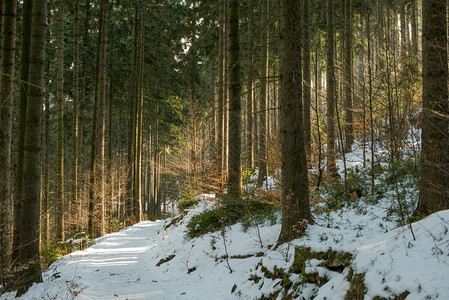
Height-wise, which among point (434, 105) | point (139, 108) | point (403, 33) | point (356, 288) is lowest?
point (356, 288)

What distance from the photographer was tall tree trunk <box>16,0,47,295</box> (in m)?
6.07

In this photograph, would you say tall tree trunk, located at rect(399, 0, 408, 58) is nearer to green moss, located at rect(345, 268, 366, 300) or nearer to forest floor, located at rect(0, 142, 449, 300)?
forest floor, located at rect(0, 142, 449, 300)

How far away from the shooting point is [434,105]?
4.37 metres

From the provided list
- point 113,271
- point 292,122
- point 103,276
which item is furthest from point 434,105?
point 113,271

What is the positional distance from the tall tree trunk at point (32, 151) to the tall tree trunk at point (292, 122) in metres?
4.89

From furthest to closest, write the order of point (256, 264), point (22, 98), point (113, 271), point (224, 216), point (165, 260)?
point (224, 216) → point (165, 260) → point (113, 271) → point (22, 98) → point (256, 264)

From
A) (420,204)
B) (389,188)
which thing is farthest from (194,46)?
(420,204)

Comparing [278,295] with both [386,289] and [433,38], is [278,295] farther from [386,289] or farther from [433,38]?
[433,38]

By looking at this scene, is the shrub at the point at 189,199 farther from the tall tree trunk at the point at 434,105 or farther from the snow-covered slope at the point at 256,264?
the tall tree trunk at the point at 434,105

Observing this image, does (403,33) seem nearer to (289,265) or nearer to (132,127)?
(289,265)

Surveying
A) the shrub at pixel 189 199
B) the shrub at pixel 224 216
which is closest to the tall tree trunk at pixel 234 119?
the shrub at pixel 224 216

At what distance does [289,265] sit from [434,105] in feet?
10.4

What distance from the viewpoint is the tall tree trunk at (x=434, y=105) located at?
4406mm

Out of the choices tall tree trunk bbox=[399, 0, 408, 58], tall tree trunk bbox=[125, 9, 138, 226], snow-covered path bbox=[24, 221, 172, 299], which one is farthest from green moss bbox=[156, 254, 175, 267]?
tall tree trunk bbox=[125, 9, 138, 226]
